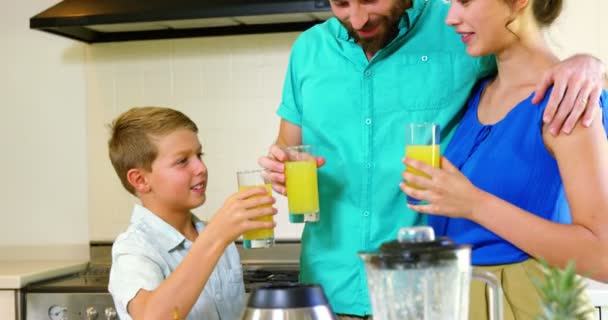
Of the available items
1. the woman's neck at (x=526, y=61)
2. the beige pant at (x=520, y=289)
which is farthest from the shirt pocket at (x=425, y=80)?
the beige pant at (x=520, y=289)

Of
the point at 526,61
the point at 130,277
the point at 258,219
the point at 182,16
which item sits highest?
the point at 182,16

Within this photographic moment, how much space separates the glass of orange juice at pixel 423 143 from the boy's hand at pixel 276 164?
1.26 ft

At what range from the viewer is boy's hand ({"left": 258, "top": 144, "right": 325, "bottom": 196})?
194 centimetres

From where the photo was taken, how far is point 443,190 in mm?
1567

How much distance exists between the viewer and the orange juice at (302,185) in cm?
192

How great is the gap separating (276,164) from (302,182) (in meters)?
0.08

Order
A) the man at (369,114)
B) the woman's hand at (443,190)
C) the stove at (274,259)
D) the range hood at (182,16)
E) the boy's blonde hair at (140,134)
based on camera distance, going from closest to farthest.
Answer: the woman's hand at (443,190), the man at (369,114), the boy's blonde hair at (140,134), the range hood at (182,16), the stove at (274,259)

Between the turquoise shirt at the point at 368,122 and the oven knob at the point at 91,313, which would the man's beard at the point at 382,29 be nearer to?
the turquoise shirt at the point at 368,122

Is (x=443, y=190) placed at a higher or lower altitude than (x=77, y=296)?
higher

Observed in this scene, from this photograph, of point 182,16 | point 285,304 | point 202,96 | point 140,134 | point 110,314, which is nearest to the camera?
point 285,304

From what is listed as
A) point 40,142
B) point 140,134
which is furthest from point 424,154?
point 40,142

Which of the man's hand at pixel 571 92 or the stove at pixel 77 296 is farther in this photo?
the stove at pixel 77 296

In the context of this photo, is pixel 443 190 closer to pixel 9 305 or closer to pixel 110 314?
pixel 110 314

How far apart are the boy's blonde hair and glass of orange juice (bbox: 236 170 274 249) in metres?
0.41
